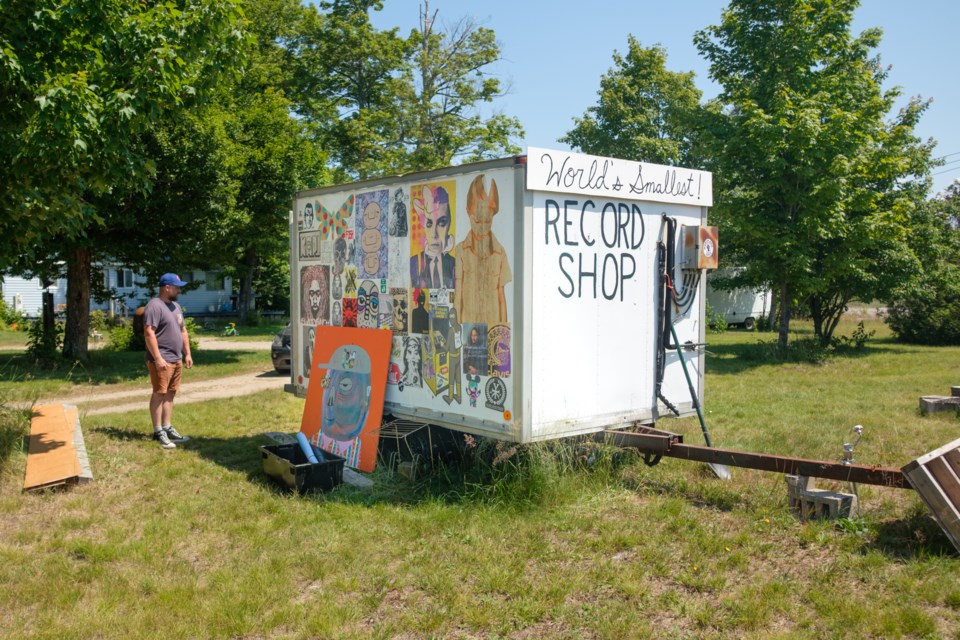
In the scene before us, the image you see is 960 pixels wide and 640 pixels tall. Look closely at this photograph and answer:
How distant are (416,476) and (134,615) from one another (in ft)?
10.5

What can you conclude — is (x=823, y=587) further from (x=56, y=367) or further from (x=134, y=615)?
(x=56, y=367)

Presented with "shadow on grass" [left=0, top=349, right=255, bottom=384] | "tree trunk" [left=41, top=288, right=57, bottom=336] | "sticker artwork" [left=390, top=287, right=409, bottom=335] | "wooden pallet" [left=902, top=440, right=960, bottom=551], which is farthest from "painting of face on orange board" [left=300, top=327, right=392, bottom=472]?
"tree trunk" [left=41, top=288, right=57, bottom=336]

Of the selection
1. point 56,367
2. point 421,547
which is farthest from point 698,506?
point 56,367

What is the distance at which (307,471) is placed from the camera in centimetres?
690

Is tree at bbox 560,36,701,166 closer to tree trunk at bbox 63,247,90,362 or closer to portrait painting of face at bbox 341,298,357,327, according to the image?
tree trunk at bbox 63,247,90,362

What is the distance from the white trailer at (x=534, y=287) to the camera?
6391mm

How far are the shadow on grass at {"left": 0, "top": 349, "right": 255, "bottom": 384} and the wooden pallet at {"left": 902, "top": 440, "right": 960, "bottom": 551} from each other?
1387 centimetres

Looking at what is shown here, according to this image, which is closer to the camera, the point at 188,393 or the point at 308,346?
the point at 308,346

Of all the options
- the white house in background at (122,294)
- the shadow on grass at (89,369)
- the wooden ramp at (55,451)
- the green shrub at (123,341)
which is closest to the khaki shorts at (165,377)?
the wooden ramp at (55,451)

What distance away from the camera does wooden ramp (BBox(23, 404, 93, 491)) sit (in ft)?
22.6

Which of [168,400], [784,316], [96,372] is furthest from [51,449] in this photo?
[784,316]

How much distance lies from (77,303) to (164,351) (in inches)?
393

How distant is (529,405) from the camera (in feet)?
20.8

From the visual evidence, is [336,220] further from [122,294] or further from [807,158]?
[122,294]
